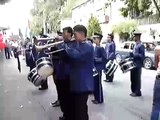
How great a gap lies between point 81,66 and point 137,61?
4507 millimetres

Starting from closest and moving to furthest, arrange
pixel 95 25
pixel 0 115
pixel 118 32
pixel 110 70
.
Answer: pixel 0 115, pixel 110 70, pixel 118 32, pixel 95 25

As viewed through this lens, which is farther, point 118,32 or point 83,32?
point 118,32

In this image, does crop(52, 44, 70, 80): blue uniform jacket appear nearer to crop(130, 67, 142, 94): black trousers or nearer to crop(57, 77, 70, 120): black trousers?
crop(57, 77, 70, 120): black trousers

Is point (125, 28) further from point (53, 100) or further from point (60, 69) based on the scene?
point (60, 69)

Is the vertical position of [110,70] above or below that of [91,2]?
below

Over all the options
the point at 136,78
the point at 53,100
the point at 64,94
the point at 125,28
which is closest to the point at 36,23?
the point at 125,28

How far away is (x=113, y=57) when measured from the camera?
1320 cm

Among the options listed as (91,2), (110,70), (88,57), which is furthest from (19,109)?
(91,2)

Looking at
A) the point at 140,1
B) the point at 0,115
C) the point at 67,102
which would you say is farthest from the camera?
the point at 140,1

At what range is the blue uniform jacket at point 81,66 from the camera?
18.3 ft

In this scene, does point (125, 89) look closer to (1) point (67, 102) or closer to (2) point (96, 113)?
(2) point (96, 113)

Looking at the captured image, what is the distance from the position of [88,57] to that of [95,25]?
41.1 m

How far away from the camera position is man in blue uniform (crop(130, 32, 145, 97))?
9789mm

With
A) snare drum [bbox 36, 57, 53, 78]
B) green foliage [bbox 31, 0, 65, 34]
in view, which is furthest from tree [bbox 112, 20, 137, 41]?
snare drum [bbox 36, 57, 53, 78]
